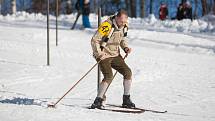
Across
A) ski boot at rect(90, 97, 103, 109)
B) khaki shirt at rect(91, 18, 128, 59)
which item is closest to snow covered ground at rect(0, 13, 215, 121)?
ski boot at rect(90, 97, 103, 109)

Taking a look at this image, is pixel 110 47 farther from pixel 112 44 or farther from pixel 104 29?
pixel 104 29

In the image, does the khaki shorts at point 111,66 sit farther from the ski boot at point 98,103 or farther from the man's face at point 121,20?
the man's face at point 121,20

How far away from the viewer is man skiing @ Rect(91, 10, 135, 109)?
9109 mm

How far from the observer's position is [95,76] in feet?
45.6

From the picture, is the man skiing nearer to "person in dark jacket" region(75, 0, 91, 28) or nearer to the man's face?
the man's face

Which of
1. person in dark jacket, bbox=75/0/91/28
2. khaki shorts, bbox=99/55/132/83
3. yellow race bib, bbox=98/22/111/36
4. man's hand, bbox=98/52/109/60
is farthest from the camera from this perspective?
person in dark jacket, bbox=75/0/91/28

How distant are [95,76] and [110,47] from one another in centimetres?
457

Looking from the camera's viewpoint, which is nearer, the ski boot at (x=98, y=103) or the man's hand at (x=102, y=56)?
the man's hand at (x=102, y=56)

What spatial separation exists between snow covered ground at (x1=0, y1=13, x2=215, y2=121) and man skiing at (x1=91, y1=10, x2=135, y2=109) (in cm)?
→ 54

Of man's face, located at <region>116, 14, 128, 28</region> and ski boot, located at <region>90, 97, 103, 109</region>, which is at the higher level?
man's face, located at <region>116, 14, 128, 28</region>

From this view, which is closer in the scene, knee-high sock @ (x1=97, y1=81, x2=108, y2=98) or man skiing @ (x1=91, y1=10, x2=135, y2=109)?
man skiing @ (x1=91, y1=10, x2=135, y2=109)

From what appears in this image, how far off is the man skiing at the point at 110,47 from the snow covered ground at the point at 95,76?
1.78ft

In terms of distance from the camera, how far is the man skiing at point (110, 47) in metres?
A: 9.11

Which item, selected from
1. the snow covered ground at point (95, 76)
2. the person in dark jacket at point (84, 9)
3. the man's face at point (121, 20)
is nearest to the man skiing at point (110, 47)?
the man's face at point (121, 20)
